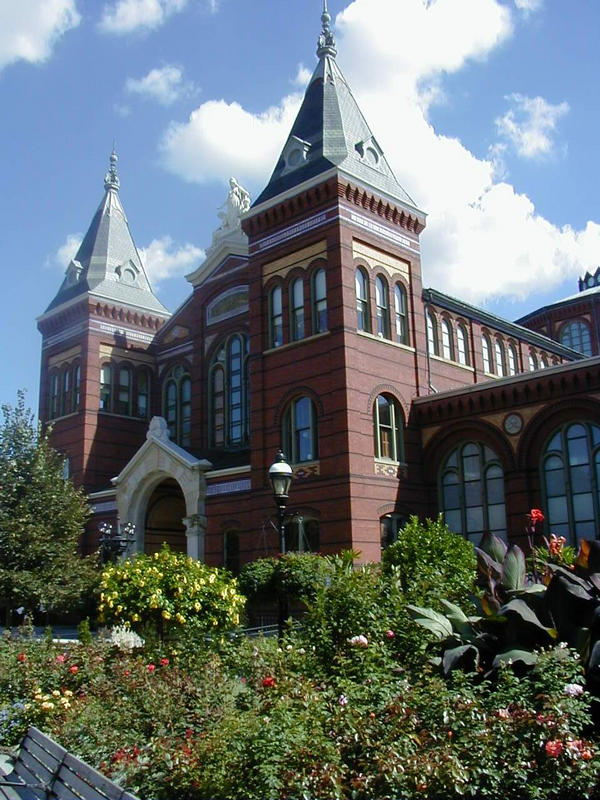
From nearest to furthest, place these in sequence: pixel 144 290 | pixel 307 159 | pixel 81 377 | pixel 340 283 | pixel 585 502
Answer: pixel 585 502 → pixel 340 283 → pixel 307 159 → pixel 81 377 → pixel 144 290

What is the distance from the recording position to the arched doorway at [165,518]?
3575 centimetres

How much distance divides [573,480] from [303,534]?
870 cm

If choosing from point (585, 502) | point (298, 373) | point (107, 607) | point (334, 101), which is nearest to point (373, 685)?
point (107, 607)

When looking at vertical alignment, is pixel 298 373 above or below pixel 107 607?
above

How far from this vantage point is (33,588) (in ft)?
85.6

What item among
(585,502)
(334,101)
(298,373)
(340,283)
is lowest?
(585,502)

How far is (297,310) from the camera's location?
2867 cm

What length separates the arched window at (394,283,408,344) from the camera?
29203 millimetres

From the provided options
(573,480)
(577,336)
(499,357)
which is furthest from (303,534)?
(577,336)

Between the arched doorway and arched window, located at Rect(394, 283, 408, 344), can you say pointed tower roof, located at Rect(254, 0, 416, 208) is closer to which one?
arched window, located at Rect(394, 283, 408, 344)

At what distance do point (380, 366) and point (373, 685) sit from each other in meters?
20.5

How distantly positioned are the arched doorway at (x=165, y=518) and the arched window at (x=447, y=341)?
1286 cm

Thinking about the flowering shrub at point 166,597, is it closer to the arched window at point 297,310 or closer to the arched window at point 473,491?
the arched window at point 473,491

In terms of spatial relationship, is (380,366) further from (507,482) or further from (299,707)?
(299,707)
